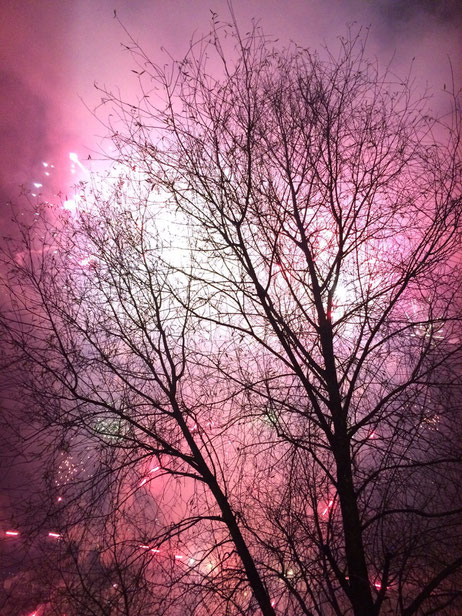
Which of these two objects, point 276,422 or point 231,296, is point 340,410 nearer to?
point 276,422

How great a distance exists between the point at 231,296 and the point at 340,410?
1941 millimetres

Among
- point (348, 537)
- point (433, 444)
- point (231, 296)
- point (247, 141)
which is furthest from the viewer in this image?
point (231, 296)

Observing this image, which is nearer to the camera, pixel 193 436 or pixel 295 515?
pixel 295 515

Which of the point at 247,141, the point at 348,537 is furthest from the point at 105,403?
the point at 247,141

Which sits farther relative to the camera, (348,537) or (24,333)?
(24,333)

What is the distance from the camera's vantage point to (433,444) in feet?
12.2

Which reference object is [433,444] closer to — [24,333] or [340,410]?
[340,410]

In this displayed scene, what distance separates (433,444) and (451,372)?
84 centimetres

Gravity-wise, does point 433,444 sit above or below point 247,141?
below

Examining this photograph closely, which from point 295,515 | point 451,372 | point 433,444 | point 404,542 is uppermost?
point 451,372

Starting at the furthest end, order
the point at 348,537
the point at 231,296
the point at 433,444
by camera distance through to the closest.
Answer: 1. the point at 231,296
2. the point at 433,444
3. the point at 348,537

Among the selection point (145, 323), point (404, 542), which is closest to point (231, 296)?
point (145, 323)

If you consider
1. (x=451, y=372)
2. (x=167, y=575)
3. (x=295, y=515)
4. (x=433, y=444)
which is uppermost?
(x=451, y=372)

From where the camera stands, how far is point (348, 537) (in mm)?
3467
